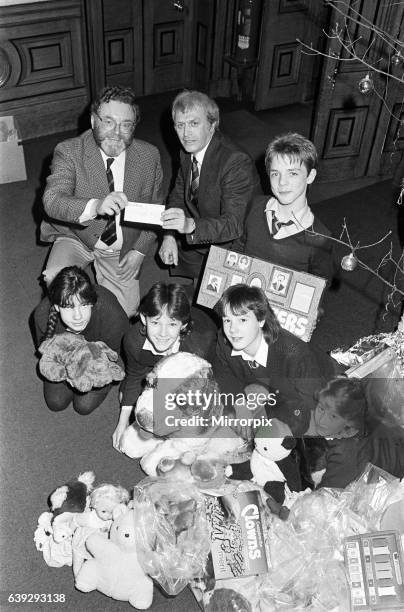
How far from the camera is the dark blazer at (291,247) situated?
2.66 meters

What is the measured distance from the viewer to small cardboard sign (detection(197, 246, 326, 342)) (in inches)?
102

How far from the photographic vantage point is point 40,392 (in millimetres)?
2994

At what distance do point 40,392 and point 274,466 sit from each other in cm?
126

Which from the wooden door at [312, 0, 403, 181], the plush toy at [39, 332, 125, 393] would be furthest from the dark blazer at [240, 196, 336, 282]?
the wooden door at [312, 0, 403, 181]

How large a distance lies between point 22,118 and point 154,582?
12.6ft

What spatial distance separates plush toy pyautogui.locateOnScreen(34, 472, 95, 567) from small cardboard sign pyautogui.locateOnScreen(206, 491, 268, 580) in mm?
560

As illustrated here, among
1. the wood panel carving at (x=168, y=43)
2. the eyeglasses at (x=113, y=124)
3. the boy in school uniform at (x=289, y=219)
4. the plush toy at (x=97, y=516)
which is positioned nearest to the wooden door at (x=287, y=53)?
the wood panel carving at (x=168, y=43)

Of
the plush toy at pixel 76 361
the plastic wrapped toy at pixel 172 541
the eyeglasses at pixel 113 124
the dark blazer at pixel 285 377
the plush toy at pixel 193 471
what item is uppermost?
the eyeglasses at pixel 113 124

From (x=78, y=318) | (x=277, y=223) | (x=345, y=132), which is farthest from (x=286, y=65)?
(x=78, y=318)

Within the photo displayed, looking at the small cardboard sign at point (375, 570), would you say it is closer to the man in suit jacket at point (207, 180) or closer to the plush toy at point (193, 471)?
the plush toy at point (193, 471)

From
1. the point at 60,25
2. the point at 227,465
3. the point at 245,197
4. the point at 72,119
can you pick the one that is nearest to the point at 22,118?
the point at 72,119

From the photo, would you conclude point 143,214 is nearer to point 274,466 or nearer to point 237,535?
point 274,466

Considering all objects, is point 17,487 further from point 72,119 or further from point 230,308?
point 72,119

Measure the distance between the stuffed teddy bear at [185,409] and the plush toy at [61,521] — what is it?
15.8 inches
